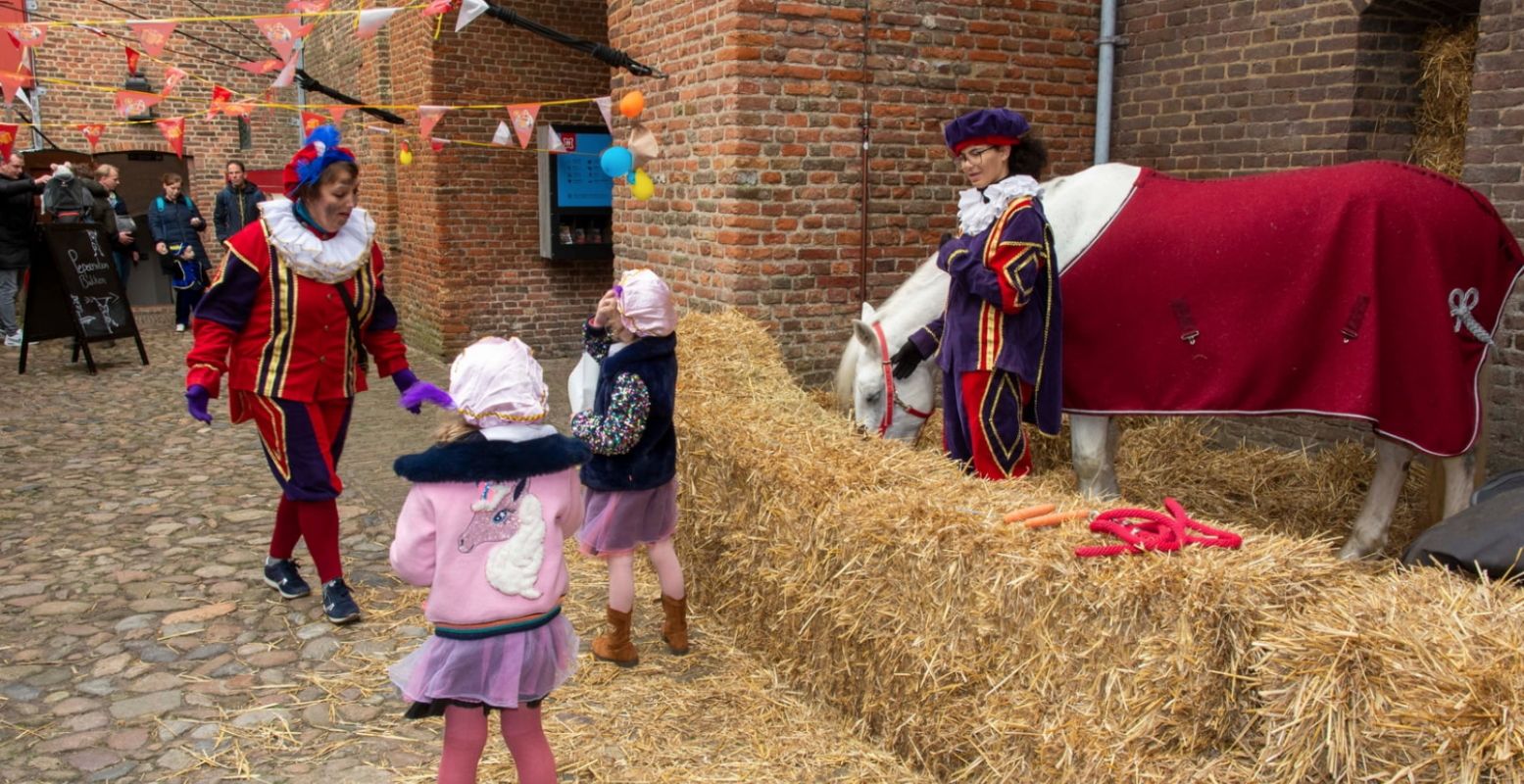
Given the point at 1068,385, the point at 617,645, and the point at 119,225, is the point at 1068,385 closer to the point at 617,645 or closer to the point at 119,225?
the point at 617,645

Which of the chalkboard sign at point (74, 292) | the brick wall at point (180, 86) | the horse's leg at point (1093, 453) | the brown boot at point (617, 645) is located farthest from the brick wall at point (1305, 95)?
the brick wall at point (180, 86)

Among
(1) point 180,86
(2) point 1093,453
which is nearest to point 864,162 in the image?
(2) point 1093,453

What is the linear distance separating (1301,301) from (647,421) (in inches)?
97.5

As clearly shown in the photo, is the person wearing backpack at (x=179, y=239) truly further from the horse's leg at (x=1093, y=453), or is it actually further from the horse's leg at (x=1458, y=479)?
the horse's leg at (x=1458, y=479)

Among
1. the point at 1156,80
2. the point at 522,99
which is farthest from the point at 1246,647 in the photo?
the point at 522,99

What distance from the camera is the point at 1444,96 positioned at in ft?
18.6

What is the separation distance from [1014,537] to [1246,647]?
26.0 inches

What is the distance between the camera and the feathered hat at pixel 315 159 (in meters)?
3.90

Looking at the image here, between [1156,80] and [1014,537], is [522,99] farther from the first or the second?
[1014,537]

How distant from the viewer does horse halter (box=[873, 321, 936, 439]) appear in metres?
4.58

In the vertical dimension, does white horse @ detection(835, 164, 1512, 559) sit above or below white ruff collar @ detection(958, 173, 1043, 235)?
below

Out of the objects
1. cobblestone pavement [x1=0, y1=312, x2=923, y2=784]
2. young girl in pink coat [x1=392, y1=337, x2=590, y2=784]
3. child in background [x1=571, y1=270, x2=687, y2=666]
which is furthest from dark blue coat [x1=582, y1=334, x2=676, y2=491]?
young girl in pink coat [x1=392, y1=337, x2=590, y2=784]

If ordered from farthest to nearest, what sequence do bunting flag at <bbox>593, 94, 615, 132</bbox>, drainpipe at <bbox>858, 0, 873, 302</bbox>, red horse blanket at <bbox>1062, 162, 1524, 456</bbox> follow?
1. bunting flag at <bbox>593, 94, 615, 132</bbox>
2. drainpipe at <bbox>858, 0, 873, 302</bbox>
3. red horse blanket at <bbox>1062, 162, 1524, 456</bbox>

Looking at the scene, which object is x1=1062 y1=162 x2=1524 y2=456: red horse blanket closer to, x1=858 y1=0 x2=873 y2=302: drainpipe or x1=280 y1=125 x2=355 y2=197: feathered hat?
x1=858 y1=0 x2=873 y2=302: drainpipe
